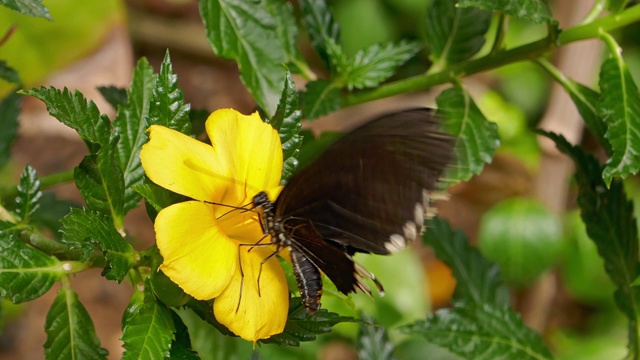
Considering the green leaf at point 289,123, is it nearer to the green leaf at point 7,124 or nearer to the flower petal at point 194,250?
the flower petal at point 194,250

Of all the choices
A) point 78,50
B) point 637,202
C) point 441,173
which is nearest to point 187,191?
point 441,173

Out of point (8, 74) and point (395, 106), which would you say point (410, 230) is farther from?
point (395, 106)

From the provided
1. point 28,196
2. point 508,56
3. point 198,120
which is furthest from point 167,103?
point 508,56

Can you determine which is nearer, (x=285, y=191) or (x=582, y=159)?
(x=285, y=191)

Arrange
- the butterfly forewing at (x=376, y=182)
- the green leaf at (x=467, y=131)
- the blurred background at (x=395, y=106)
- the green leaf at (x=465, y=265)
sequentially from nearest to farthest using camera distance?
the butterfly forewing at (x=376, y=182)
the green leaf at (x=467, y=131)
the green leaf at (x=465, y=265)
the blurred background at (x=395, y=106)

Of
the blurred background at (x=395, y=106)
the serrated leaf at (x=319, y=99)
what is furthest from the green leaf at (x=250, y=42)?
the blurred background at (x=395, y=106)

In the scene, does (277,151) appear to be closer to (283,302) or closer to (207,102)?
(283,302)
